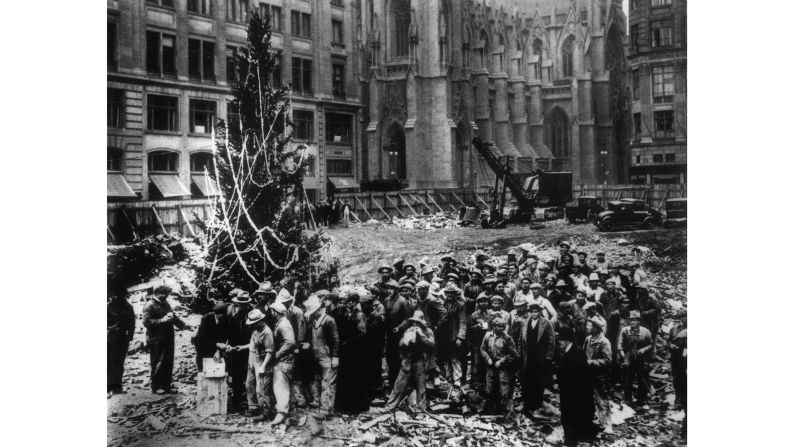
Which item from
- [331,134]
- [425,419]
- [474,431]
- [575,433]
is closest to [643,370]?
[575,433]

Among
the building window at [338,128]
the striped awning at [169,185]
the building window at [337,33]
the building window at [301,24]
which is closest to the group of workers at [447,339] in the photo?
the striped awning at [169,185]

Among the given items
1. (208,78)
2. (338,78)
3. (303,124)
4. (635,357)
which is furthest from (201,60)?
(635,357)

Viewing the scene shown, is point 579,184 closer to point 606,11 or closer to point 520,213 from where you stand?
point 520,213

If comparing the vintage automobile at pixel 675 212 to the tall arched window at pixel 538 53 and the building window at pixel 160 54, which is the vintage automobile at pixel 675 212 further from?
the building window at pixel 160 54

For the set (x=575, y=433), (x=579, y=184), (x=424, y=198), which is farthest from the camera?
(x=424, y=198)

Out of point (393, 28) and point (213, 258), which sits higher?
point (393, 28)

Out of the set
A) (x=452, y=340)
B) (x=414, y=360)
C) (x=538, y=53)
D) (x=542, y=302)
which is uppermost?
(x=538, y=53)

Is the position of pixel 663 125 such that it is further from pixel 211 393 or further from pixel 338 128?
pixel 211 393
